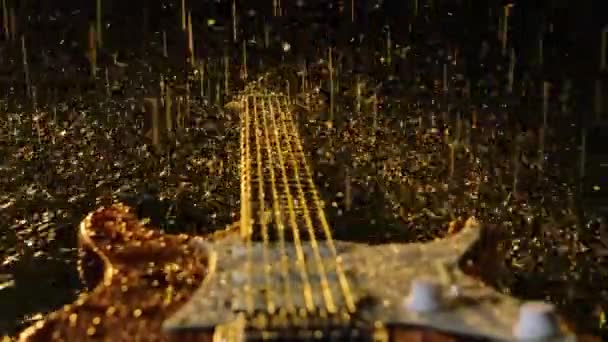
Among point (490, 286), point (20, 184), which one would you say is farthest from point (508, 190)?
point (20, 184)

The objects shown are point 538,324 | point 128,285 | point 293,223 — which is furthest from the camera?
point 293,223

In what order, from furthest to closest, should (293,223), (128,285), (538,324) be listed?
(293,223), (128,285), (538,324)

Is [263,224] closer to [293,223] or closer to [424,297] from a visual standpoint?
[293,223]

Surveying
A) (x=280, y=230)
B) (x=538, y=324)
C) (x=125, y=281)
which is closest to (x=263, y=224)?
(x=280, y=230)

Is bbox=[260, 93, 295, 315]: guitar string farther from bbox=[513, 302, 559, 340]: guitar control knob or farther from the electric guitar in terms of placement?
bbox=[513, 302, 559, 340]: guitar control knob

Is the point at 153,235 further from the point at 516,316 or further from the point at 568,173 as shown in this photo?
the point at 568,173

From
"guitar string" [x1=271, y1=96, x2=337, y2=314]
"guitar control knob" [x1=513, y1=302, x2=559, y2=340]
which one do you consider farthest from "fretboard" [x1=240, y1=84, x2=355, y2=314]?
"guitar control knob" [x1=513, y1=302, x2=559, y2=340]
